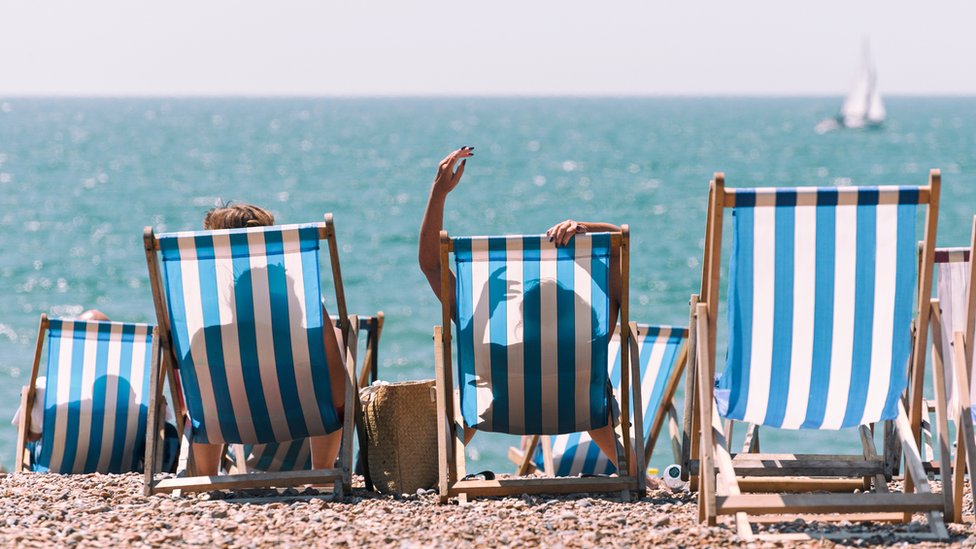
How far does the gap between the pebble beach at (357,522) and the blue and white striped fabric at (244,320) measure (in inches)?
12.4

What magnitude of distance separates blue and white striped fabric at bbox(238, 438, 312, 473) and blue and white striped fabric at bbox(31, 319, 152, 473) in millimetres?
454

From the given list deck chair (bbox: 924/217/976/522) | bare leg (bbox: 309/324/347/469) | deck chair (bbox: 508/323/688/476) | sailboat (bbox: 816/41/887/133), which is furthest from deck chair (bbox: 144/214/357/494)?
sailboat (bbox: 816/41/887/133)

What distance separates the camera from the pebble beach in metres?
3.39

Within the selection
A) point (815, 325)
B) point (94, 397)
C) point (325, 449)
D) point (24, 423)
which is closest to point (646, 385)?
point (325, 449)

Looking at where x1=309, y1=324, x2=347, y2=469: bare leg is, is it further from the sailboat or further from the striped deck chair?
the sailboat

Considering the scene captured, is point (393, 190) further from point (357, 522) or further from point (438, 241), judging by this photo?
point (357, 522)

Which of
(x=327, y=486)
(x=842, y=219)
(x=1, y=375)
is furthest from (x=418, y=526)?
(x=1, y=375)

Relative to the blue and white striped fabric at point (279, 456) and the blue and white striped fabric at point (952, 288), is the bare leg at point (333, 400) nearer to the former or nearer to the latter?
the blue and white striped fabric at point (279, 456)

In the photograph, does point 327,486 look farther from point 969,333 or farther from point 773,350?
point 969,333

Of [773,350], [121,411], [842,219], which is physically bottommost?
[121,411]

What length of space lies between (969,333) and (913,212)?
1.47ft

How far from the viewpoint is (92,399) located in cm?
508

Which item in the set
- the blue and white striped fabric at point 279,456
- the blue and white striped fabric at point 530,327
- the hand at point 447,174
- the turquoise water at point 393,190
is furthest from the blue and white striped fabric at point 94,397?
the turquoise water at point 393,190

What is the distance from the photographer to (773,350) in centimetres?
358
